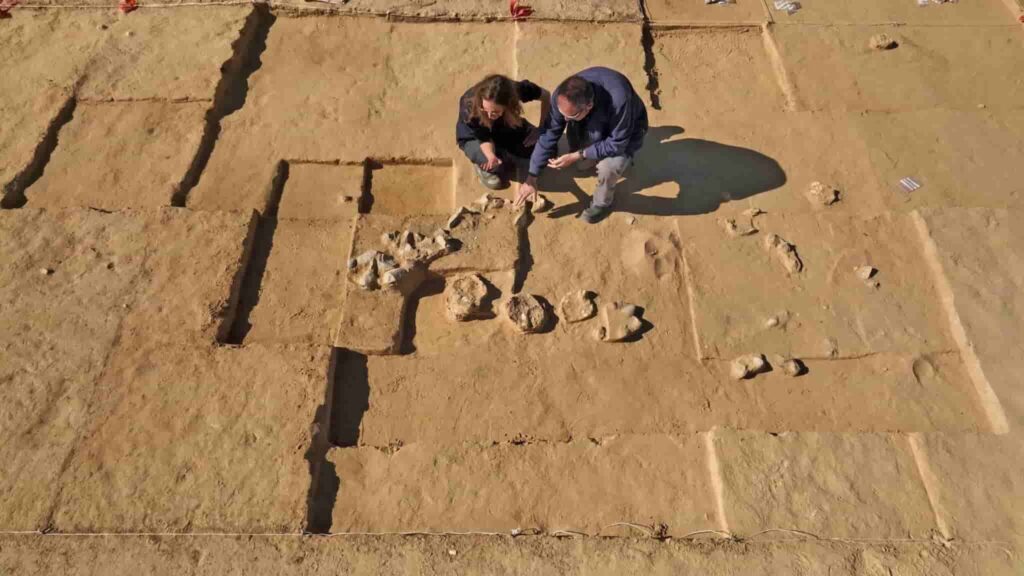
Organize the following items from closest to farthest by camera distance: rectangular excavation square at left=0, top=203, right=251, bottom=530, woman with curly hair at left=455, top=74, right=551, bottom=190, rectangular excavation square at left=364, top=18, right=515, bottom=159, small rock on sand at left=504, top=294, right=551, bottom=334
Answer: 1. rectangular excavation square at left=0, top=203, right=251, bottom=530
2. woman with curly hair at left=455, top=74, right=551, bottom=190
3. small rock on sand at left=504, top=294, right=551, bottom=334
4. rectangular excavation square at left=364, top=18, right=515, bottom=159

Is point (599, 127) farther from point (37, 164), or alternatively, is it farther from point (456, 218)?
point (37, 164)

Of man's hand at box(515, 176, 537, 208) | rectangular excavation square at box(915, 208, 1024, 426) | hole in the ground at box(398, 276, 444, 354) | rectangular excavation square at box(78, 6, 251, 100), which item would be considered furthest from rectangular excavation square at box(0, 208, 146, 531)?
rectangular excavation square at box(915, 208, 1024, 426)

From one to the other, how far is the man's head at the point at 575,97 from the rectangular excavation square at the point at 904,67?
8.42 feet

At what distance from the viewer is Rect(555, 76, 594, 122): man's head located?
10.1 ft

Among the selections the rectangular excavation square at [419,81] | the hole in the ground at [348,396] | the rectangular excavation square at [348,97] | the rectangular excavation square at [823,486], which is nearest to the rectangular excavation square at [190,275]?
the rectangular excavation square at [348,97]

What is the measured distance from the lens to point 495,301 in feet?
12.1

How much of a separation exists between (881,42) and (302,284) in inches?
204

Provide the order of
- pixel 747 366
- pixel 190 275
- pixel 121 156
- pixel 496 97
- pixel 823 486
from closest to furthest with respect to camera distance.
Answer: pixel 823 486 → pixel 496 97 → pixel 747 366 → pixel 190 275 → pixel 121 156

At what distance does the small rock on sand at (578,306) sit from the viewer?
360 cm

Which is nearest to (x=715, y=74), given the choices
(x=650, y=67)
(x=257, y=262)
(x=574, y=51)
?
(x=650, y=67)

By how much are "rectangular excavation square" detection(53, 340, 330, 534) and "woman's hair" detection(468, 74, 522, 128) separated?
5.53 ft

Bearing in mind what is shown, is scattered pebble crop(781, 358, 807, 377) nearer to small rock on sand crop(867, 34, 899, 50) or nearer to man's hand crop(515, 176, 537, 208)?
man's hand crop(515, 176, 537, 208)

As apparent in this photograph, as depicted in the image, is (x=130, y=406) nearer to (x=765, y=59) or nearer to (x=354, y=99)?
(x=354, y=99)

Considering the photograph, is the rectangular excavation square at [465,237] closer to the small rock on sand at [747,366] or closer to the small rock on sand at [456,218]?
the small rock on sand at [456,218]
